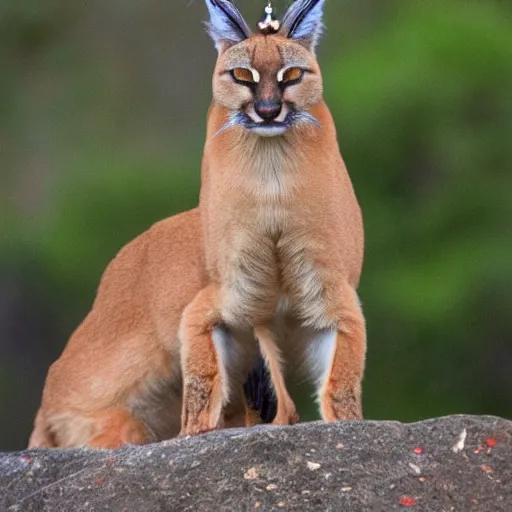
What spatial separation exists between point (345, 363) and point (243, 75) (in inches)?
62.7

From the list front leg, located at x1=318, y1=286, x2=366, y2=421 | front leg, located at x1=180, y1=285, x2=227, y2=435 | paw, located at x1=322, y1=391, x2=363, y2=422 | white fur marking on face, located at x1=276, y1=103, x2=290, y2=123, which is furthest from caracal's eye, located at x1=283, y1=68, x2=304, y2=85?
paw, located at x1=322, y1=391, x2=363, y2=422

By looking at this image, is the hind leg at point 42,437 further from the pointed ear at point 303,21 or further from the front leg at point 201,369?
the pointed ear at point 303,21

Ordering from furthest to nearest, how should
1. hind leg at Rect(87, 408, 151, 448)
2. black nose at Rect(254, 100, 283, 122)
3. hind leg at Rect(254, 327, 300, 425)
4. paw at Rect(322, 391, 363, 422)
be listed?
hind leg at Rect(87, 408, 151, 448), hind leg at Rect(254, 327, 300, 425), paw at Rect(322, 391, 363, 422), black nose at Rect(254, 100, 283, 122)

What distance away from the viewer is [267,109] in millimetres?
8273

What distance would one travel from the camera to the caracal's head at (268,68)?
834cm

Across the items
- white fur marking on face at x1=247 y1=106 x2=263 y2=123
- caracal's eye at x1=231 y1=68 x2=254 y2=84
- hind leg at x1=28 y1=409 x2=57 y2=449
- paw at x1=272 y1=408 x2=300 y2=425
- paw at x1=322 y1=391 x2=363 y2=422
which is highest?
caracal's eye at x1=231 y1=68 x2=254 y2=84

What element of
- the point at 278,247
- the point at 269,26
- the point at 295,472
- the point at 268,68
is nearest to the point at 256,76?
the point at 268,68

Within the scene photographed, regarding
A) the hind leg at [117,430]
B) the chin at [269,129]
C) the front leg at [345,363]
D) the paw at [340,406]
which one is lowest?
the hind leg at [117,430]

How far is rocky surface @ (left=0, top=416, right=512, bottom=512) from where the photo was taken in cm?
717

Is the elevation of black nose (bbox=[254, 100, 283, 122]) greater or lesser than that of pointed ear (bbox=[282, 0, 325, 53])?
lesser

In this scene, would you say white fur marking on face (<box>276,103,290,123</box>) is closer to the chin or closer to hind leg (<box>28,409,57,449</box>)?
the chin

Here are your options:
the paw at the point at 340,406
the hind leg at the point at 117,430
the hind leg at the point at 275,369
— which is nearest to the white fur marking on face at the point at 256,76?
the hind leg at the point at 275,369

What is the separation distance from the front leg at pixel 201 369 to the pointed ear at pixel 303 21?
1409 millimetres

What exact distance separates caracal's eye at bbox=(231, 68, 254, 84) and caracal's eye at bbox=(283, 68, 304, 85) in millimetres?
171
